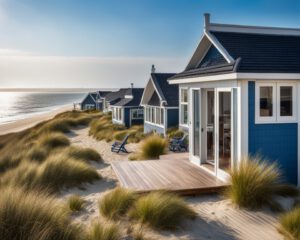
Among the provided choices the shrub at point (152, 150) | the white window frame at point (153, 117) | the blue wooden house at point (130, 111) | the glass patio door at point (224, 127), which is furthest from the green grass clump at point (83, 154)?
the blue wooden house at point (130, 111)

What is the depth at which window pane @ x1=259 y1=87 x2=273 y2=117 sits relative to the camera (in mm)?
7238

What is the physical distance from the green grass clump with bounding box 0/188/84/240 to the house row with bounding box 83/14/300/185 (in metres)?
4.19

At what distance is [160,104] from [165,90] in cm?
107

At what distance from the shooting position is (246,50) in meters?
7.98

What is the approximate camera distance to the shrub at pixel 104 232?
4336mm

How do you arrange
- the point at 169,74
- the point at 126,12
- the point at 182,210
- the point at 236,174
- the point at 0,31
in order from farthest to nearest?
the point at 169,74
the point at 0,31
the point at 126,12
the point at 236,174
the point at 182,210

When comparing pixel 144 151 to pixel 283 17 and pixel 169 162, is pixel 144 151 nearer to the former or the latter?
pixel 169 162

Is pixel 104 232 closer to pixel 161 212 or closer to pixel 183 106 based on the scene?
pixel 161 212

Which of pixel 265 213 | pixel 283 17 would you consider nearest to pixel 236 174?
pixel 265 213

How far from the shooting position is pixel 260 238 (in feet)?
16.6

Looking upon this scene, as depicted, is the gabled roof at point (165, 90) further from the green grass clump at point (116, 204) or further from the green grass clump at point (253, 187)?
the green grass clump at point (116, 204)

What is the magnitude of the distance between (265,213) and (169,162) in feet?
14.5

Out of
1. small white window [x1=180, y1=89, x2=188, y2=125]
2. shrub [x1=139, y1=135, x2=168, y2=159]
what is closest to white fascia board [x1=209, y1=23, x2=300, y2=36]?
shrub [x1=139, y1=135, x2=168, y2=159]

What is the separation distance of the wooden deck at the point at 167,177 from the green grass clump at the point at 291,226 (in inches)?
88.6
